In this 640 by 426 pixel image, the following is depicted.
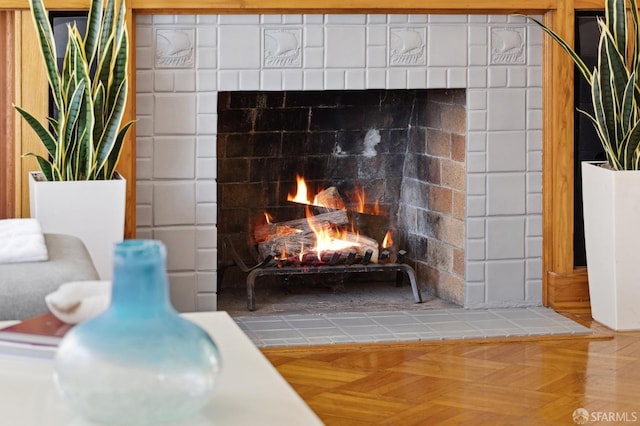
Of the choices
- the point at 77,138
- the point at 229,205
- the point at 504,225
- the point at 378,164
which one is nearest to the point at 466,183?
the point at 504,225

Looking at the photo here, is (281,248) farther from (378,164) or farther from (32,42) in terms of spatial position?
(32,42)

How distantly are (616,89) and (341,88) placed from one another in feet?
3.30

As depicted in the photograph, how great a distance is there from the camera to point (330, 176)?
4.91 metres

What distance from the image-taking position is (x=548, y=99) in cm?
445

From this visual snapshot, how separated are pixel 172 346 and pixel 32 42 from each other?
8.64 feet

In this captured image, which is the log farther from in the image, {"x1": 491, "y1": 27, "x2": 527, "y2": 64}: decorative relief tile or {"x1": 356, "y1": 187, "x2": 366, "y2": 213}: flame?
{"x1": 491, "y1": 27, "x2": 527, "y2": 64}: decorative relief tile

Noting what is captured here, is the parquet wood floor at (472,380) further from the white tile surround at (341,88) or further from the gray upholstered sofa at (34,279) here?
the gray upholstered sofa at (34,279)

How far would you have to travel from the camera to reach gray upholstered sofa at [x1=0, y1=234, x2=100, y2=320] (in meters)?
2.61

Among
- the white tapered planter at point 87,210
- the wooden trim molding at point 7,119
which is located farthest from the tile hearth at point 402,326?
the wooden trim molding at point 7,119

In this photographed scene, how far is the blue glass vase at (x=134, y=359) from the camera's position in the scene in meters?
1.66

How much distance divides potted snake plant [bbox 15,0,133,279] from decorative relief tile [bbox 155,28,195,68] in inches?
10.0

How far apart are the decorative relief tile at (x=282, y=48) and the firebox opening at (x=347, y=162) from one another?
1.51 feet

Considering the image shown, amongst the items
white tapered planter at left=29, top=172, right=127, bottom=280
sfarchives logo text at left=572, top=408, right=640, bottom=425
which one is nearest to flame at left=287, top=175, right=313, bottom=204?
white tapered planter at left=29, top=172, right=127, bottom=280

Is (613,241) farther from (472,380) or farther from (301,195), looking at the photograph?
(301,195)
